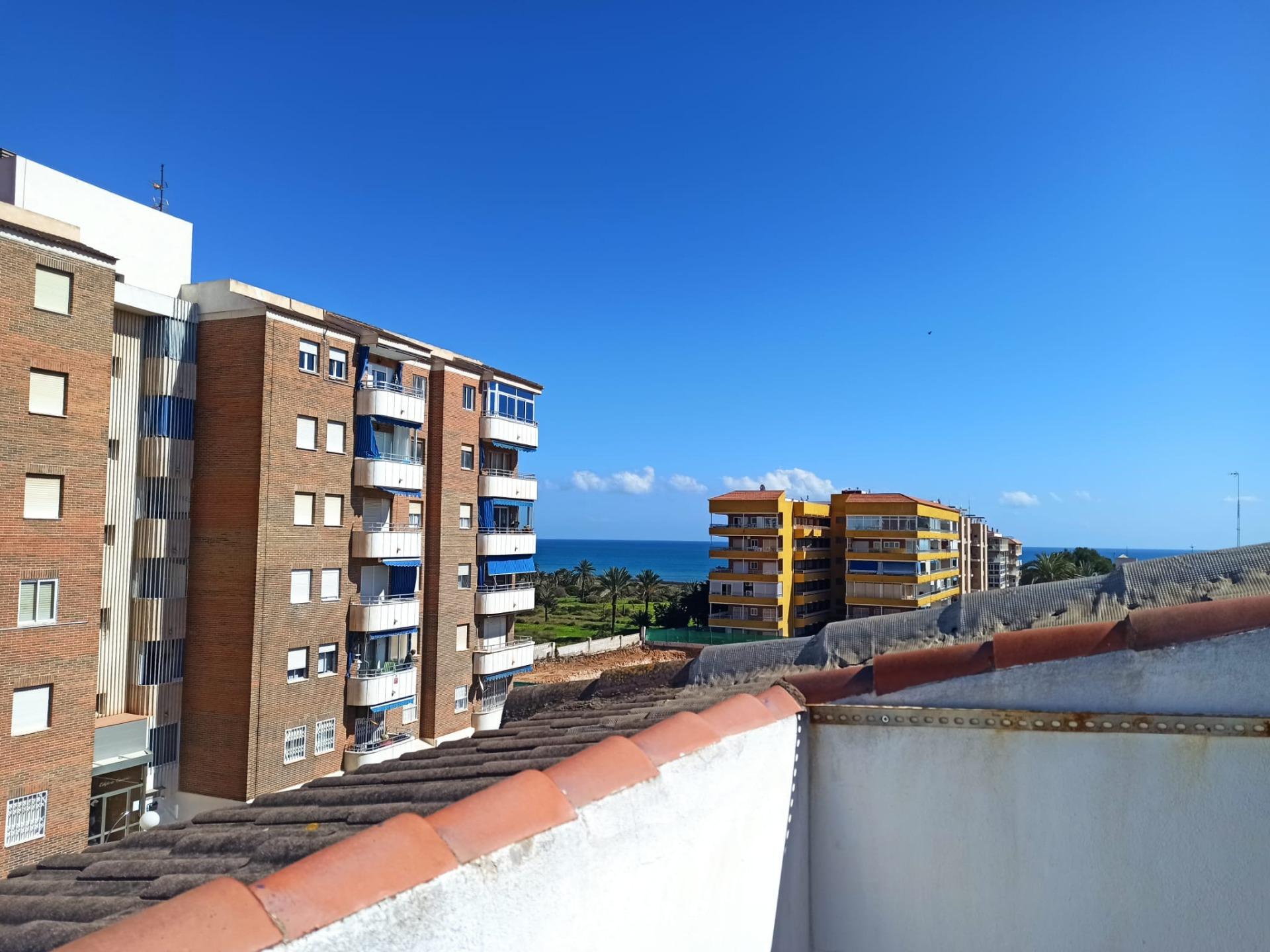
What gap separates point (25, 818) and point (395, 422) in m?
15.6

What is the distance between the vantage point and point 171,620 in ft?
76.8

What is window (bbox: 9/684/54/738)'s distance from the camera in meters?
17.3

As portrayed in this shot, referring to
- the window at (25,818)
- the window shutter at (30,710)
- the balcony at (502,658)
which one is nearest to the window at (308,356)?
the window shutter at (30,710)

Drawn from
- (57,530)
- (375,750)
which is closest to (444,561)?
(375,750)

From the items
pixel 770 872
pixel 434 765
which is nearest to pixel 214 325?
pixel 434 765

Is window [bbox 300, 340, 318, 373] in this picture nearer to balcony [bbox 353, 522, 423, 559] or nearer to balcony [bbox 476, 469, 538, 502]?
balcony [bbox 353, 522, 423, 559]

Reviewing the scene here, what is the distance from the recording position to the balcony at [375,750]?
2683cm

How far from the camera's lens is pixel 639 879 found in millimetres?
2705

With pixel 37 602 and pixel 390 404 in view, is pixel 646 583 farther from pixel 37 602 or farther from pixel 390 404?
pixel 37 602

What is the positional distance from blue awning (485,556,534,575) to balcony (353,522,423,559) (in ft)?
17.0

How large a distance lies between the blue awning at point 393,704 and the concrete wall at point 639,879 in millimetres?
26754

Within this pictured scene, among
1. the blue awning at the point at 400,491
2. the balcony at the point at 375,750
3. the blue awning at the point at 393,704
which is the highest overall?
the blue awning at the point at 400,491

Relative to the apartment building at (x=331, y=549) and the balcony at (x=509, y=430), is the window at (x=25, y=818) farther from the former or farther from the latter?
the balcony at (x=509, y=430)

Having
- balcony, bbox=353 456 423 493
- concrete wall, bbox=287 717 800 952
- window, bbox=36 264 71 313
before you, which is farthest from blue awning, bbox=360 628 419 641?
concrete wall, bbox=287 717 800 952
